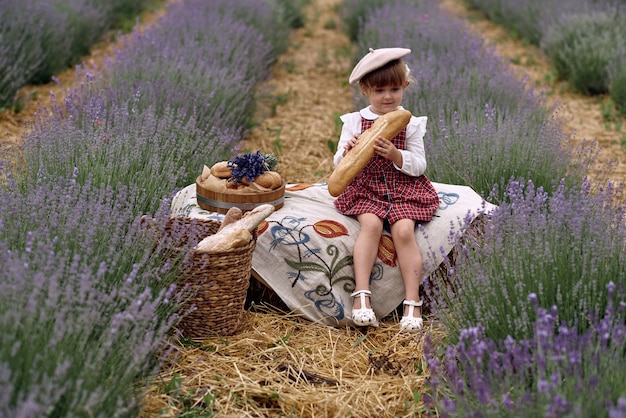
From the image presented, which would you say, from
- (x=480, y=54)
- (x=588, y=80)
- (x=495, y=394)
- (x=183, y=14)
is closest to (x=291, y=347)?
(x=495, y=394)

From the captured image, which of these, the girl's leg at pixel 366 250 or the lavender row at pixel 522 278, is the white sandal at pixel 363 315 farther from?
the lavender row at pixel 522 278

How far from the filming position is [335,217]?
11.1ft

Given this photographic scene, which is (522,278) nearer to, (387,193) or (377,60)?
(387,193)

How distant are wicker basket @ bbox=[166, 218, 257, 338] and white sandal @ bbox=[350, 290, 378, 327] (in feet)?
1.53

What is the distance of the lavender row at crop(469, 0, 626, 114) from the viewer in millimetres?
6956

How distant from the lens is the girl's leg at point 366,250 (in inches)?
126

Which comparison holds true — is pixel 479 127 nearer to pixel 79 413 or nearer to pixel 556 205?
pixel 556 205

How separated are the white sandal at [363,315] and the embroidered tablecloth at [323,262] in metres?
0.06

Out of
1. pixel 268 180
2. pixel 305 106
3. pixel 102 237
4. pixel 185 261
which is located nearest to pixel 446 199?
pixel 268 180

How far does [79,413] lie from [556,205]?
1.79 m

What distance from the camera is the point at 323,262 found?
10.7 ft

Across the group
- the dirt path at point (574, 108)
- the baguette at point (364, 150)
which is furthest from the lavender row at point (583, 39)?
the baguette at point (364, 150)

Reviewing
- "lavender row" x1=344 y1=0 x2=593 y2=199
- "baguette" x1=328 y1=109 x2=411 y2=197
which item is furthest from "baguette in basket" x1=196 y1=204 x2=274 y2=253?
"lavender row" x1=344 y1=0 x2=593 y2=199

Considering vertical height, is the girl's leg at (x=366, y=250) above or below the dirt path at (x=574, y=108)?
above
